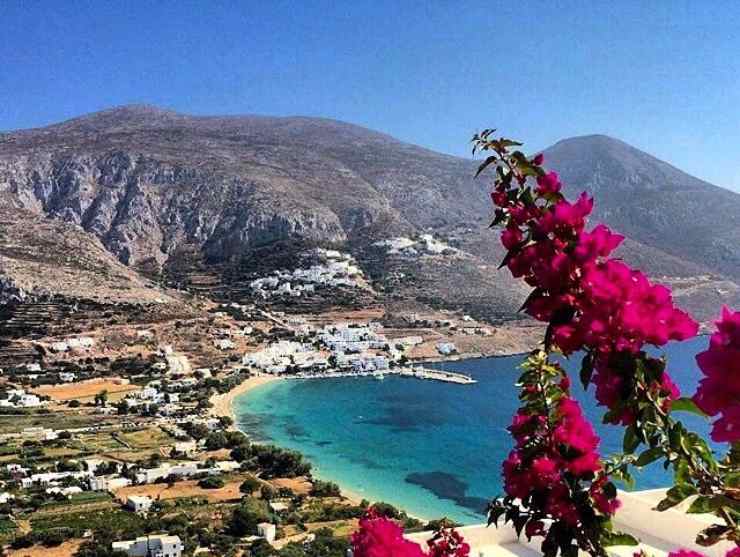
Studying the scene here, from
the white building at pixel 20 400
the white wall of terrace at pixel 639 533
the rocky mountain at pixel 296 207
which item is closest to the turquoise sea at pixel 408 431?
the white building at pixel 20 400

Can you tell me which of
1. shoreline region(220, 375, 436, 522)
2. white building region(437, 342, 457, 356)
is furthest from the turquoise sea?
white building region(437, 342, 457, 356)

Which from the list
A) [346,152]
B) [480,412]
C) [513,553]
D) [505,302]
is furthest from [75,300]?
[346,152]

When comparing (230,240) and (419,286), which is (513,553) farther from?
(230,240)

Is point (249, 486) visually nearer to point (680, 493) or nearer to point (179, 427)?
point (179, 427)

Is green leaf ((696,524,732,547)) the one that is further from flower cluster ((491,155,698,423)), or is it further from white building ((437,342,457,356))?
white building ((437,342,457,356))

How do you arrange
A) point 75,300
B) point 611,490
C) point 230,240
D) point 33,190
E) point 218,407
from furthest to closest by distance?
point 33,190 < point 230,240 < point 75,300 < point 218,407 < point 611,490
